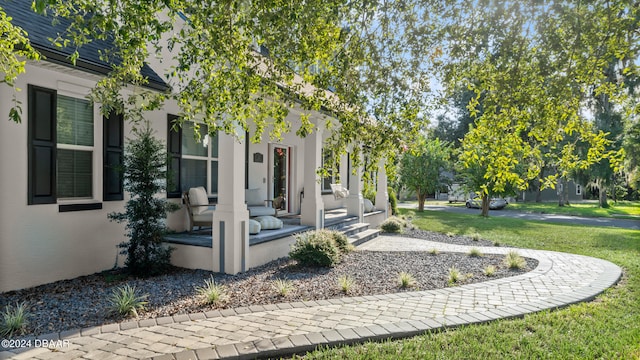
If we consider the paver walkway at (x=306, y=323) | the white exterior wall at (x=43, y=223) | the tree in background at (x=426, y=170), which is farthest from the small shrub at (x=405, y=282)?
the tree in background at (x=426, y=170)

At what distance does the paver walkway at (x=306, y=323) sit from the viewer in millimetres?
3668

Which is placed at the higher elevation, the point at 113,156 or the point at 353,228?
the point at 113,156

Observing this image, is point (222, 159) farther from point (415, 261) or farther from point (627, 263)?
point (627, 263)

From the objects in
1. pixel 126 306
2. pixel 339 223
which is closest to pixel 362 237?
pixel 339 223

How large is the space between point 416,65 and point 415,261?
4885mm

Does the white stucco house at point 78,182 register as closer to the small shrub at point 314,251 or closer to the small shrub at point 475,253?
the small shrub at point 314,251

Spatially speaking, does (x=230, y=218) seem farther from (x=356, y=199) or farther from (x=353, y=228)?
(x=356, y=199)

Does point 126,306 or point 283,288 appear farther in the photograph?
point 283,288

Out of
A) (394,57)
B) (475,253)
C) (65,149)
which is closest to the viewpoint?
(394,57)

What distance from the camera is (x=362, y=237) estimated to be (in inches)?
422

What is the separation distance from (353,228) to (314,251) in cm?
422

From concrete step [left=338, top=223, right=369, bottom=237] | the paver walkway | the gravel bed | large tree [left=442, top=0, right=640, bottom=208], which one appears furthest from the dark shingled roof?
concrete step [left=338, top=223, right=369, bottom=237]

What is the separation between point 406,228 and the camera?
14.3 meters

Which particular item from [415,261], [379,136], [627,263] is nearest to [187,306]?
[379,136]
